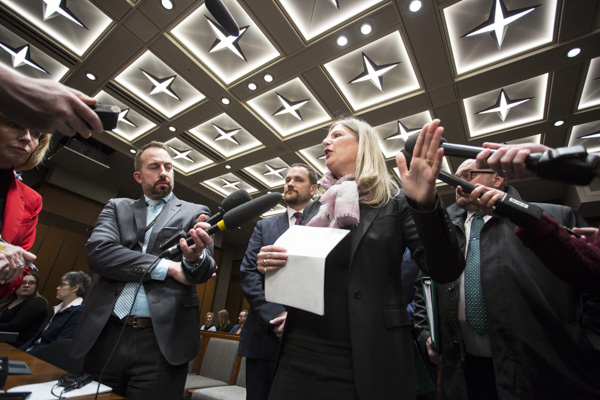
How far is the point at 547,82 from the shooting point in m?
3.92

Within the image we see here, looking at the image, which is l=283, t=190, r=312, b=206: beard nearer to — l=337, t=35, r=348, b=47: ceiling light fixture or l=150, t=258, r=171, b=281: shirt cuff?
l=150, t=258, r=171, b=281: shirt cuff

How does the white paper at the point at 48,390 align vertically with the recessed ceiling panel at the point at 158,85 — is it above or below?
below

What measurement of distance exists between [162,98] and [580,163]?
17.5 ft

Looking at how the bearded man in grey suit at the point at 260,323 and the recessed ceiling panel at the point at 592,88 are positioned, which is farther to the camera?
the recessed ceiling panel at the point at 592,88

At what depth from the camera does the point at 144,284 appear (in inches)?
57.0

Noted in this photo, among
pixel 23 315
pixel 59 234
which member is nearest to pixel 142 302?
pixel 23 315

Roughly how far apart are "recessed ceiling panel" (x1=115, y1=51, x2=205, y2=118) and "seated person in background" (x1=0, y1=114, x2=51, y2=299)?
325cm

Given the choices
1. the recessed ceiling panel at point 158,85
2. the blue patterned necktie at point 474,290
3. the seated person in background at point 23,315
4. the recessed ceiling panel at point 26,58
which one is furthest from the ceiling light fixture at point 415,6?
the seated person in background at point 23,315

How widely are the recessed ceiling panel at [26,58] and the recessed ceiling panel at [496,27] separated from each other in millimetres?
5230

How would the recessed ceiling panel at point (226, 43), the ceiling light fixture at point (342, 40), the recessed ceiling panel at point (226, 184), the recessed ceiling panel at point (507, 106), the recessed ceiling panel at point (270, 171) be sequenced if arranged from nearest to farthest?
1. the ceiling light fixture at point (342, 40)
2. the recessed ceiling panel at point (226, 43)
3. the recessed ceiling panel at point (507, 106)
4. the recessed ceiling panel at point (270, 171)
5. the recessed ceiling panel at point (226, 184)

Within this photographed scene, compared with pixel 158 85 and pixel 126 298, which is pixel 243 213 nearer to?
pixel 126 298

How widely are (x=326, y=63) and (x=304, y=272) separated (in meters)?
3.65

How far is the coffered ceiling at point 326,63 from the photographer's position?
11.1 feet

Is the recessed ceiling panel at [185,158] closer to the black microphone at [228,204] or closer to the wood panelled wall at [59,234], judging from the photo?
the wood panelled wall at [59,234]
